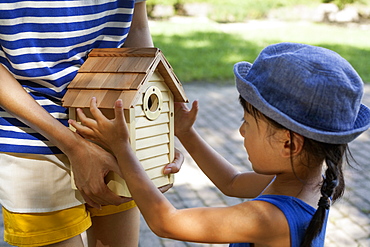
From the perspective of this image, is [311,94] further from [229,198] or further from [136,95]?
[229,198]

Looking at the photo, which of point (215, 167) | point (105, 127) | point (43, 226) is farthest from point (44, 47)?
point (215, 167)

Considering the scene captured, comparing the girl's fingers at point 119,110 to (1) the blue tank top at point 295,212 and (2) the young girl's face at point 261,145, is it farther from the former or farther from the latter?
(1) the blue tank top at point 295,212

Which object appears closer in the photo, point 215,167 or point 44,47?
point 44,47

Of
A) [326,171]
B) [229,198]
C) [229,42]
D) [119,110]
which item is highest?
[119,110]

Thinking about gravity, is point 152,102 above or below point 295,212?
above

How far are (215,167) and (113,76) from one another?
2.32 ft

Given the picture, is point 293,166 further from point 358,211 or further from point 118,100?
point 358,211

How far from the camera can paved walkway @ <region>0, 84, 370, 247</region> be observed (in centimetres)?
415

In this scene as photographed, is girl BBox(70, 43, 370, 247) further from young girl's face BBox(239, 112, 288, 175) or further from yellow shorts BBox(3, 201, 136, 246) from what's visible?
yellow shorts BBox(3, 201, 136, 246)

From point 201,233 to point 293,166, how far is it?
424 millimetres

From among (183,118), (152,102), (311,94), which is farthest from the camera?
(183,118)

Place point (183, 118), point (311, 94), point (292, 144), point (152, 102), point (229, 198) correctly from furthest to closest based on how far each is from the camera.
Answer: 1. point (229, 198)
2. point (183, 118)
3. point (152, 102)
4. point (292, 144)
5. point (311, 94)

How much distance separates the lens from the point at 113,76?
1.96 m

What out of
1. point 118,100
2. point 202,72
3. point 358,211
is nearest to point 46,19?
point 118,100
